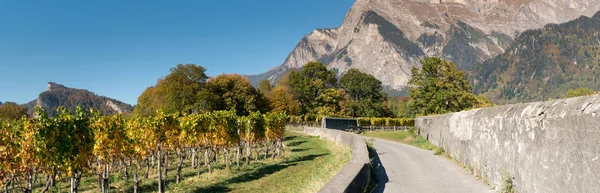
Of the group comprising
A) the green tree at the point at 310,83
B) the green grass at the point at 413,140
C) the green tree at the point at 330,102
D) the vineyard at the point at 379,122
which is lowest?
the green grass at the point at 413,140

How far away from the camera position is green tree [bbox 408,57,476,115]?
59.7 m

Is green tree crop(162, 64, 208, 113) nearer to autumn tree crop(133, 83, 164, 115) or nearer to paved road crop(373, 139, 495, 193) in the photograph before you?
autumn tree crop(133, 83, 164, 115)

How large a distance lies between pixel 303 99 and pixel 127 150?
238 ft

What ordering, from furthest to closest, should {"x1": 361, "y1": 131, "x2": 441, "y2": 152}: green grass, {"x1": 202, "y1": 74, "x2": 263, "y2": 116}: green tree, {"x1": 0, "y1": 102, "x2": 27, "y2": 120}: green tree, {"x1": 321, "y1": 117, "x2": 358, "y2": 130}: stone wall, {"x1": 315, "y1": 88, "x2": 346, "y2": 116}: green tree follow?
1. {"x1": 0, "y1": 102, "x2": 27, "y2": 120}: green tree
2. {"x1": 315, "y1": 88, "x2": 346, "y2": 116}: green tree
3. {"x1": 202, "y1": 74, "x2": 263, "y2": 116}: green tree
4. {"x1": 321, "y1": 117, "x2": 358, "y2": 130}: stone wall
5. {"x1": 361, "y1": 131, "x2": 441, "y2": 152}: green grass

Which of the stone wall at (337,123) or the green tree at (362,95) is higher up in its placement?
the green tree at (362,95)

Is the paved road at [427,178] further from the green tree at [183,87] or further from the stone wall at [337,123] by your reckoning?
the green tree at [183,87]

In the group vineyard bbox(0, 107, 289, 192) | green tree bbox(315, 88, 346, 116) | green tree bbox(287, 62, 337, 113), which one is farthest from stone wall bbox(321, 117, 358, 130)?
vineyard bbox(0, 107, 289, 192)

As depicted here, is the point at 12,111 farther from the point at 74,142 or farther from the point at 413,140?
the point at 413,140

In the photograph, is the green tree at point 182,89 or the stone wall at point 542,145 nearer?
the stone wall at point 542,145

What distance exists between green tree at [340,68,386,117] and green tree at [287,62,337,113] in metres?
4.90

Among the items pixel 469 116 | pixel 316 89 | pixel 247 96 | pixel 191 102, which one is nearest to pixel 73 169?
pixel 469 116

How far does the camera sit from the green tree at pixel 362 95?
287ft

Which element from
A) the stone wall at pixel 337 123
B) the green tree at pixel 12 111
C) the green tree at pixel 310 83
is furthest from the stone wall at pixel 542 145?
the green tree at pixel 12 111

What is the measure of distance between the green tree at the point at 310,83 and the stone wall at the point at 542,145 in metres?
75.4
